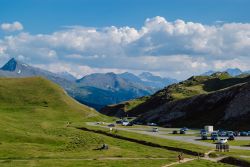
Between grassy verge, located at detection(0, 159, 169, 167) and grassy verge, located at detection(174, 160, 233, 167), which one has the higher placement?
grassy verge, located at detection(174, 160, 233, 167)

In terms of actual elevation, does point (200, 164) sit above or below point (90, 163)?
above

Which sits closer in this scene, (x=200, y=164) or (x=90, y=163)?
(x=200, y=164)

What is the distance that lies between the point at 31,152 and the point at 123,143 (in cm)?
3938

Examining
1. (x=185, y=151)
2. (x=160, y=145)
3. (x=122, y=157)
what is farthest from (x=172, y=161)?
(x=160, y=145)

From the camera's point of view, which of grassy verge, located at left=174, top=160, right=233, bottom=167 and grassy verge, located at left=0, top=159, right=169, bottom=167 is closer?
grassy verge, located at left=0, top=159, right=169, bottom=167

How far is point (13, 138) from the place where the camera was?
138000mm

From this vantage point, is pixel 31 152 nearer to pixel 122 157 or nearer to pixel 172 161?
pixel 122 157

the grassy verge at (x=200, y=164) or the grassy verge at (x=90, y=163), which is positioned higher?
the grassy verge at (x=200, y=164)

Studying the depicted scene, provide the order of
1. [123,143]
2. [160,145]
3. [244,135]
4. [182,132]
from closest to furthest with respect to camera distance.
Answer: [160,145]
[123,143]
[244,135]
[182,132]

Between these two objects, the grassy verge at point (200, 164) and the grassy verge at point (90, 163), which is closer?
the grassy verge at point (90, 163)

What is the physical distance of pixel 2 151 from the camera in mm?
111438

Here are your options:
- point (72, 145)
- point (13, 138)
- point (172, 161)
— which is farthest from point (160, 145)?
point (13, 138)

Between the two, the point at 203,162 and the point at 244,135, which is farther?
the point at 244,135

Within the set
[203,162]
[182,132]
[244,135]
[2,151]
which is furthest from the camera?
[182,132]
